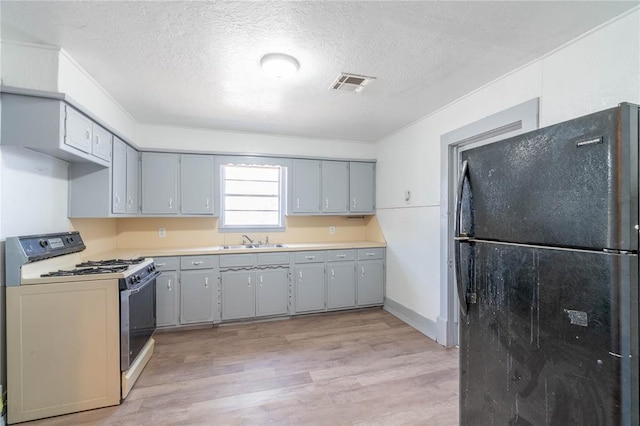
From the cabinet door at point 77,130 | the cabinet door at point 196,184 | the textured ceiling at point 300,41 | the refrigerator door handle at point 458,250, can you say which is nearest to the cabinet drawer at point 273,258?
the cabinet door at point 196,184

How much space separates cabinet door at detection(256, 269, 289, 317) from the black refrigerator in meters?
2.41

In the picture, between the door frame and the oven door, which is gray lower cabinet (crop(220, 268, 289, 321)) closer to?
the oven door

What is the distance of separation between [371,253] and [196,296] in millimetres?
2341

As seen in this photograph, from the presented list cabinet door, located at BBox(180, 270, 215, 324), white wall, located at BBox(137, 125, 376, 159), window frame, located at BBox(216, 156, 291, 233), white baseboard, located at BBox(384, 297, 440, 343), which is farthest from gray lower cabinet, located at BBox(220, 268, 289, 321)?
white wall, located at BBox(137, 125, 376, 159)

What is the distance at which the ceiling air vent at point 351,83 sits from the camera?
2.30 metres

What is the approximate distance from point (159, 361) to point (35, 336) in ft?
3.22

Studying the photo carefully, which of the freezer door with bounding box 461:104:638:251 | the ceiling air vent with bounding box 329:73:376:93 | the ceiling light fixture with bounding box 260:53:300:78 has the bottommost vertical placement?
the freezer door with bounding box 461:104:638:251

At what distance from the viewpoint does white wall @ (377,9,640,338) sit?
1623mm

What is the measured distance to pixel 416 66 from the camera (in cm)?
214

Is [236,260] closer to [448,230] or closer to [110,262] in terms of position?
[110,262]

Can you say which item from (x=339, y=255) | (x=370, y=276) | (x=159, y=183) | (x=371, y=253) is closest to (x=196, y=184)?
(x=159, y=183)

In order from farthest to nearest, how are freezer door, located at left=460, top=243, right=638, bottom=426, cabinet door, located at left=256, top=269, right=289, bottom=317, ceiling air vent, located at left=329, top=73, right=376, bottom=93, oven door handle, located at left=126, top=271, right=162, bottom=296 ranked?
cabinet door, located at left=256, top=269, right=289, bottom=317 < ceiling air vent, located at left=329, top=73, right=376, bottom=93 < oven door handle, located at left=126, top=271, right=162, bottom=296 < freezer door, located at left=460, top=243, right=638, bottom=426

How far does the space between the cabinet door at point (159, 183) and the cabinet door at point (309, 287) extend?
5.94ft

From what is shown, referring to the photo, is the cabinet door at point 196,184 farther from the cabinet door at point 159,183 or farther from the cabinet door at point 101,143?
the cabinet door at point 101,143
